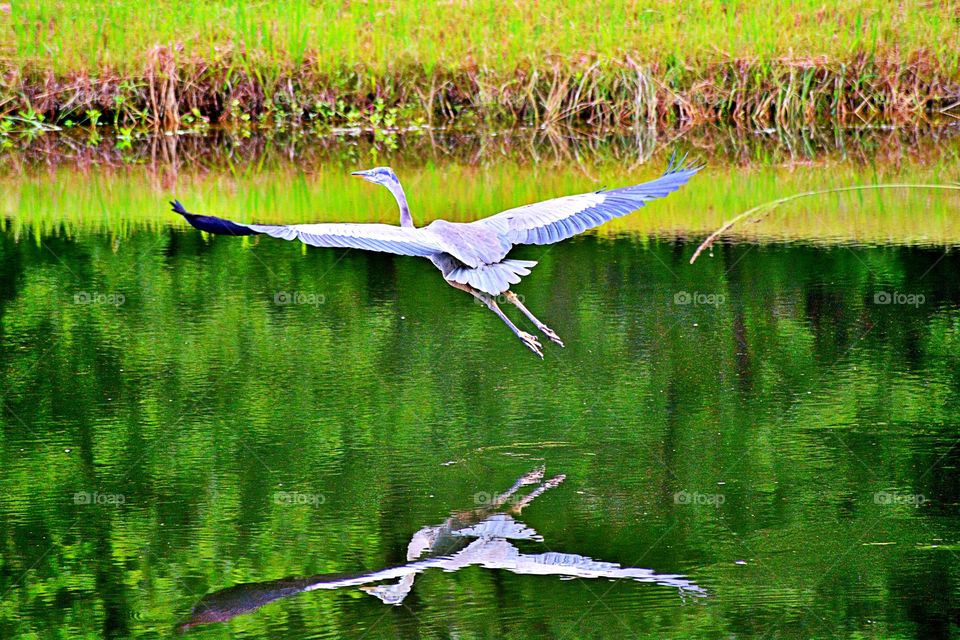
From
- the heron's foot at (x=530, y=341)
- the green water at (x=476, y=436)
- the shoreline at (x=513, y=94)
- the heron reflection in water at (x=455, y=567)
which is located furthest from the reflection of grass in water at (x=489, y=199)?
the heron reflection in water at (x=455, y=567)

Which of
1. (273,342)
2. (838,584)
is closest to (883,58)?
(273,342)

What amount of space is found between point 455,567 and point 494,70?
11024 millimetres

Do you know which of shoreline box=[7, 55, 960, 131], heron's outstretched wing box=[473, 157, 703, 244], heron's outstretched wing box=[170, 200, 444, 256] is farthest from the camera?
shoreline box=[7, 55, 960, 131]

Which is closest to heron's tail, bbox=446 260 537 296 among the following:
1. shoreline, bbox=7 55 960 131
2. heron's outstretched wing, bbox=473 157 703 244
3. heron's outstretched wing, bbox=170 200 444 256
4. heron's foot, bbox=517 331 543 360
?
heron's outstretched wing, bbox=170 200 444 256

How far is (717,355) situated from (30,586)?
4.12m

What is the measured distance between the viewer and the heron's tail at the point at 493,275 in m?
6.63

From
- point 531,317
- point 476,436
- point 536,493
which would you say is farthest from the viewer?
point 531,317

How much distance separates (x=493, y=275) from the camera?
6.74 meters

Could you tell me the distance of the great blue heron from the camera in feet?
21.5

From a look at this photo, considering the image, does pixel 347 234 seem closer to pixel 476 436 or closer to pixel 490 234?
pixel 490 234

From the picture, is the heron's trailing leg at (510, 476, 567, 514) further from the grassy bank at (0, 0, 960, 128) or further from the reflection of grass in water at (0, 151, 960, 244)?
the grassy bank at (0, 0, 960, 128)

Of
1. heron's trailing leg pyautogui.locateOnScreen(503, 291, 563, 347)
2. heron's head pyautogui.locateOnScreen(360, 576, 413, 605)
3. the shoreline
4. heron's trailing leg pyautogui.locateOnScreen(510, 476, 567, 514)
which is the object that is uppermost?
the shoreline

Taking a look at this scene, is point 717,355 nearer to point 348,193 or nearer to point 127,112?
point 348,193

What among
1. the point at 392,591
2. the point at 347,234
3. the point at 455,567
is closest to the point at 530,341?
the point at 347,234
